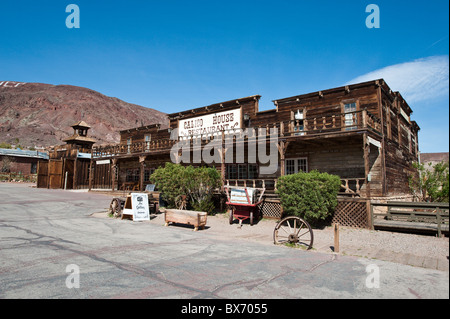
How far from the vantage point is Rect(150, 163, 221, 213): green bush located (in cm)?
1566

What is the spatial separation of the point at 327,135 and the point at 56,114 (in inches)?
5371

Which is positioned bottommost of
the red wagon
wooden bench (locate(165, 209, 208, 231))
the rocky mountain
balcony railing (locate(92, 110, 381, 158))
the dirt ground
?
the dirt ground

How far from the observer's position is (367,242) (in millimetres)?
9516

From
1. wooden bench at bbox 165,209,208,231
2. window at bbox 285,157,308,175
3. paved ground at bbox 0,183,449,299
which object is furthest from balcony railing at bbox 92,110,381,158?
paved ground at bbox 0,183,449,299

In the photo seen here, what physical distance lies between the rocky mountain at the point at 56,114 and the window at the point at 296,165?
90.6 m

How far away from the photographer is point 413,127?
24375 mm

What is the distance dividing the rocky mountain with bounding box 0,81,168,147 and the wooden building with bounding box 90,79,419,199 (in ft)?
282

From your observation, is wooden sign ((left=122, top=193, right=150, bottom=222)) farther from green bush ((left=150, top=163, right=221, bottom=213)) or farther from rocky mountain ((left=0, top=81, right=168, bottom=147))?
rocky mountain ((left=0, top=81, right=168, bottom=147))

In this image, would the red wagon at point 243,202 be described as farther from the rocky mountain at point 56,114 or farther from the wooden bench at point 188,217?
the rocky mountain at point 56,114

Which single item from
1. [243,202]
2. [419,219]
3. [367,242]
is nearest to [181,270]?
[367,242]

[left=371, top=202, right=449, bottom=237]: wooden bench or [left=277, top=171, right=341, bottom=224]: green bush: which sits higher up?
[left=277, top=171, right=341, bottom=224]: green bush

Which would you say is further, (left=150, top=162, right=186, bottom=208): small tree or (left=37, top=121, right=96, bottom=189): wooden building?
(left=37, top=121, right=96, bottom=189): wooden building

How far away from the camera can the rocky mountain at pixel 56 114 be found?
100 metres
